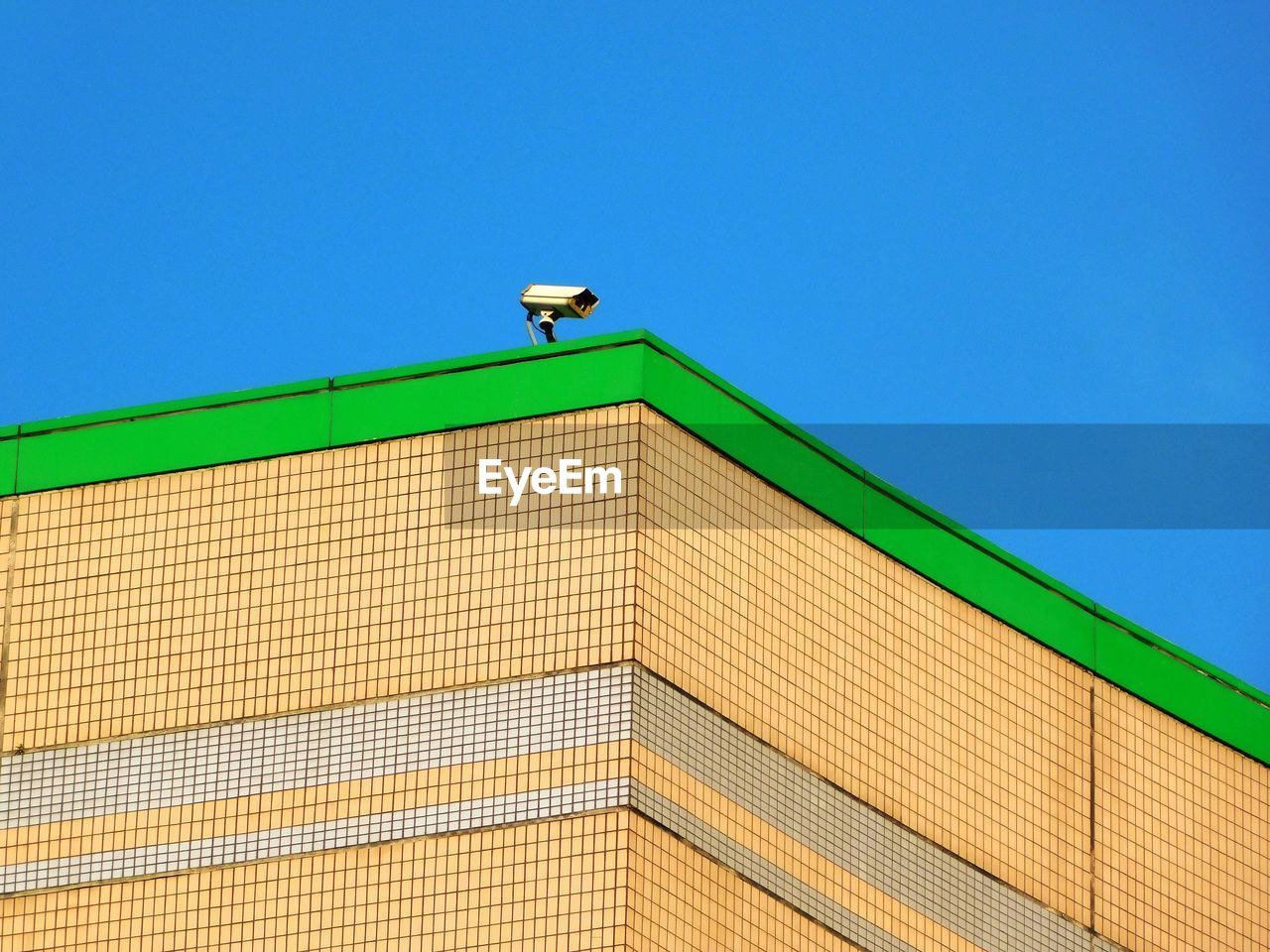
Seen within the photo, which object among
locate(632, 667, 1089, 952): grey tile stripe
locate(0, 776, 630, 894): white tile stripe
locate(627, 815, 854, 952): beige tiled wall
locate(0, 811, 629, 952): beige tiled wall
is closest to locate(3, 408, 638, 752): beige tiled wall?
locate(632, 667, 1089, 952): grey tile stripe

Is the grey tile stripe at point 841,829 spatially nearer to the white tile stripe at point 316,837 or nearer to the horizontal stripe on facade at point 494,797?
the horizontal stripe on facade at point 494,797

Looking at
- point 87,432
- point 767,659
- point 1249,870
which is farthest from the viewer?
point 1249,870

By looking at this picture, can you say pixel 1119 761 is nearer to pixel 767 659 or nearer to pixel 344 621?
pixel 767 659

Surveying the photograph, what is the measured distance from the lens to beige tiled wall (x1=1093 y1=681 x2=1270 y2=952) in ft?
117

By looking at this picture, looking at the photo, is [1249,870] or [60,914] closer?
[60,914]

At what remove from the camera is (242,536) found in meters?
32.8

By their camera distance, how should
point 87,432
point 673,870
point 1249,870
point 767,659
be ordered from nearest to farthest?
point 673,870 → point 767,659 → point 87,432 → point 1249,870

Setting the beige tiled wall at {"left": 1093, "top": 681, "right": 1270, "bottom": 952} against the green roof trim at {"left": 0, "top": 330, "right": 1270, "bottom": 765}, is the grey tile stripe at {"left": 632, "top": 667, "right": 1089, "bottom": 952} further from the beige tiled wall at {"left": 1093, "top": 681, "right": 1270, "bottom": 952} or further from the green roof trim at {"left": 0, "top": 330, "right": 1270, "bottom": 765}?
the green roof trim at {"left": 0, "top": 330, "right": 1270, "bottom": 765}

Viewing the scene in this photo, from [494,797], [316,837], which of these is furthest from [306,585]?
[494,797]

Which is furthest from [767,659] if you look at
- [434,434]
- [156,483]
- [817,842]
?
[156,483]

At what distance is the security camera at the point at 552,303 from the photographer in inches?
1313

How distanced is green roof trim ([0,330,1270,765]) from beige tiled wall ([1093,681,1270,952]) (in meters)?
0.67

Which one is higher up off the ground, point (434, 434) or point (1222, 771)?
point (434, 434)

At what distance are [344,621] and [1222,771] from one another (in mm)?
12114
